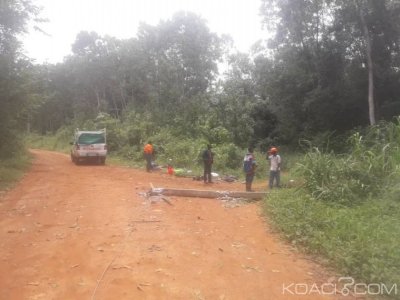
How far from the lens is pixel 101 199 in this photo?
11.2 meters

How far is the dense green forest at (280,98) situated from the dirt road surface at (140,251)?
3.53 feet

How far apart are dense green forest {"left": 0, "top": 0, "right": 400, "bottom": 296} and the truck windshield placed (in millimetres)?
2790

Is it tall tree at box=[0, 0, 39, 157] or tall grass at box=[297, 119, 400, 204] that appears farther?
tall tree at box=[0, 0, 39, 157]

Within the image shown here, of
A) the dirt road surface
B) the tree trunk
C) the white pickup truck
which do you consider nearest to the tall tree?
the white pickup truck

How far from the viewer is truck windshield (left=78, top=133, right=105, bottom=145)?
2081 cm

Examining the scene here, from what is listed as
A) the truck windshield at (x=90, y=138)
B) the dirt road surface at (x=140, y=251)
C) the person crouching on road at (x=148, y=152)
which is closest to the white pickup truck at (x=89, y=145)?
the truck windshield at (x=90, y=138)

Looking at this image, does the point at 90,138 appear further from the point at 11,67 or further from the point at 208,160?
the point at 208,160

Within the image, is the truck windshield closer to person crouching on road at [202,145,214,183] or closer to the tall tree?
the tall tree

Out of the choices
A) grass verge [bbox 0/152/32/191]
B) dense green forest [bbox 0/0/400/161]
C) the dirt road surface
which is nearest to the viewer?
the dirt road surface

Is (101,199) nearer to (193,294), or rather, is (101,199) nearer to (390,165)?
(193,294)

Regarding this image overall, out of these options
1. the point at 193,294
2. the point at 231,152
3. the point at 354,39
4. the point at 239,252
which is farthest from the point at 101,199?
the point at 354,39

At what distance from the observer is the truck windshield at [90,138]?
68.3ft

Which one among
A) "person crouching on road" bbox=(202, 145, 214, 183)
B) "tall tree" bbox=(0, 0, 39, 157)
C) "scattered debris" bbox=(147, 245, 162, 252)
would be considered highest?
"tall tree" bbox=(0, 0, 39, 157)

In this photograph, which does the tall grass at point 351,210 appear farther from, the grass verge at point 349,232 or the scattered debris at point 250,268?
the scattered debris at point 250,268
